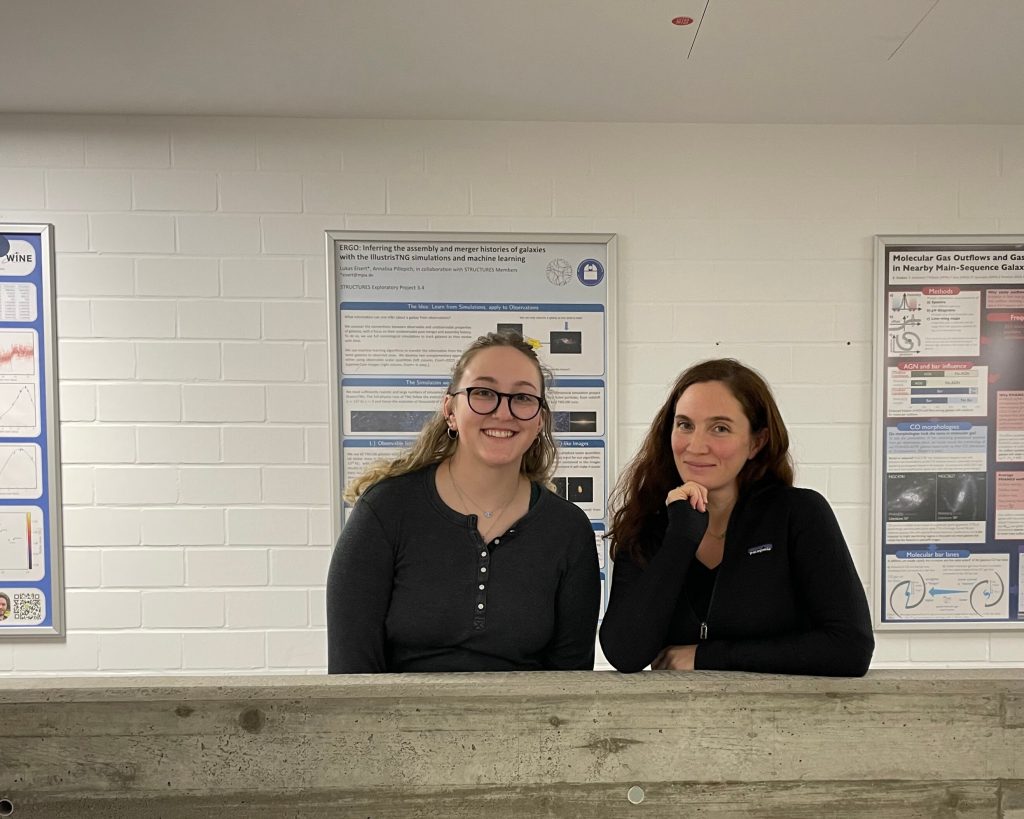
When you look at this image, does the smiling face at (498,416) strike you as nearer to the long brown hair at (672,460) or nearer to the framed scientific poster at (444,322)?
the long brown hair at (672,460)

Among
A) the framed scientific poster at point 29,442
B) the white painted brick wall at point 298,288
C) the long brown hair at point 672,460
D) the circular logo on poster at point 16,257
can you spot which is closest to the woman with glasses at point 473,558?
the long brown hair at point 672,460

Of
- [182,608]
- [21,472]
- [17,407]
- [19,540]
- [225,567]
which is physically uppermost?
[17,407]

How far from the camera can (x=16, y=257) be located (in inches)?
113

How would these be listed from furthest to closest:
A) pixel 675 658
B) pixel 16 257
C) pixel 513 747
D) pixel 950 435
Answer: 1. pixel 950 435
2. pixel 16 257
3. pixel 675 658
4. pixel 513 747

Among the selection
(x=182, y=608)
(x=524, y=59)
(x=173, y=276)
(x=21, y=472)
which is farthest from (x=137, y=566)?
(x=524, y=59)

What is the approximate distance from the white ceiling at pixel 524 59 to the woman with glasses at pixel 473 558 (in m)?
0.99

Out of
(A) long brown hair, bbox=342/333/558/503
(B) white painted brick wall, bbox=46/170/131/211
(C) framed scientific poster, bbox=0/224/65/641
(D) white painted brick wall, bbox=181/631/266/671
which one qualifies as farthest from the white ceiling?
(D) white painted brick wall, bbox=181/631/266/671

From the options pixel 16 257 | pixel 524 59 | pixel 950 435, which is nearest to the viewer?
pixel 524 59

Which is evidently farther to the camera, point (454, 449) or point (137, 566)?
point (137, 566)

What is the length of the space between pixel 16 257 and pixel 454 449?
2.06m

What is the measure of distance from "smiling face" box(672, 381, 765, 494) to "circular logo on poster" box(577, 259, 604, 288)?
131 cm

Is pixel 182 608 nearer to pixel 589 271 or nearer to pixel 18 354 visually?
pixel 18 354

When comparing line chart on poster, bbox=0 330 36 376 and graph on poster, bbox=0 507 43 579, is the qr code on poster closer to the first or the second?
graph on poster, bbox=0 507 43 579

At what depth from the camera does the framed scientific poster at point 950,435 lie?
2.95 m
